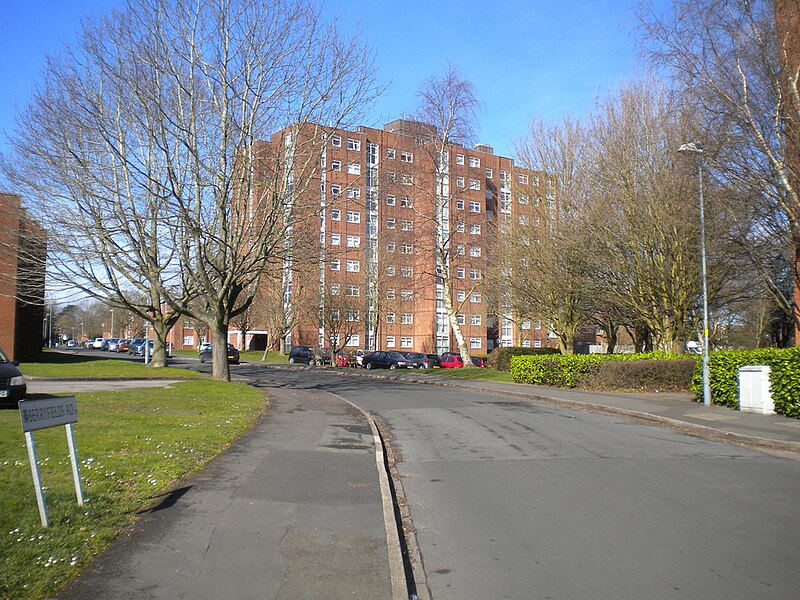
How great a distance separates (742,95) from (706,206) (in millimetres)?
5847

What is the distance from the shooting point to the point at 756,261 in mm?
22812

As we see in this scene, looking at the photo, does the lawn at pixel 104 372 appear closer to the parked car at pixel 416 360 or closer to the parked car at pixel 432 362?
the parked car at pixel 432 362

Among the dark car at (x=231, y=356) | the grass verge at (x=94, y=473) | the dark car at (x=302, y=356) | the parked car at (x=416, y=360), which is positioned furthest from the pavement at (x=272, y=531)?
the dark car at (x=302, y=356)

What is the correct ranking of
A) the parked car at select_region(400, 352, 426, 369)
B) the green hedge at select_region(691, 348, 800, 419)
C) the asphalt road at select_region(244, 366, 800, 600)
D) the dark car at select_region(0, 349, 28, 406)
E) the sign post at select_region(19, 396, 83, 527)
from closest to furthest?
the asphalt road at select_region(244, 366, 800, 600)
the sign post at select_region(19, 396, 83, 527)
the dark car at select_region(0, 349, 28, 406)
the green hedge at select_region(691, 348, 800, 419)
the parked car at select_region(400, 352, 426, 369)

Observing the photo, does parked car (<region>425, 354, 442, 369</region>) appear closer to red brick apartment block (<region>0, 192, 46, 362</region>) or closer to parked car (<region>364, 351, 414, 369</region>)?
parked car (<region>364, 351, 414, 369</region>)

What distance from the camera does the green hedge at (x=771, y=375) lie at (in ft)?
52.9

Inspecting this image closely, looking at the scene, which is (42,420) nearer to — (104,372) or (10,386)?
(10,386)

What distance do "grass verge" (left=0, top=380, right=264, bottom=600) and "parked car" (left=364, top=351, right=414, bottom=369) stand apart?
113ft

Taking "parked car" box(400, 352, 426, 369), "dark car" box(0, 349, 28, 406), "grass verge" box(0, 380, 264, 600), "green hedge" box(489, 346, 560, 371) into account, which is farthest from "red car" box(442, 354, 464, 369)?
"dark car" box(0, 349, 28, 406)

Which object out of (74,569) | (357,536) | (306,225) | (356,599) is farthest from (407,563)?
(306,225)

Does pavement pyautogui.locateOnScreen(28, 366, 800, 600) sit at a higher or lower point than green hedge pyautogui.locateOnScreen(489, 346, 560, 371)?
lower

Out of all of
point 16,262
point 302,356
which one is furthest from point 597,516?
point 302,356

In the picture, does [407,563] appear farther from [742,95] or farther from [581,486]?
[742,95]

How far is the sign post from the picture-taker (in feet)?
19.0
